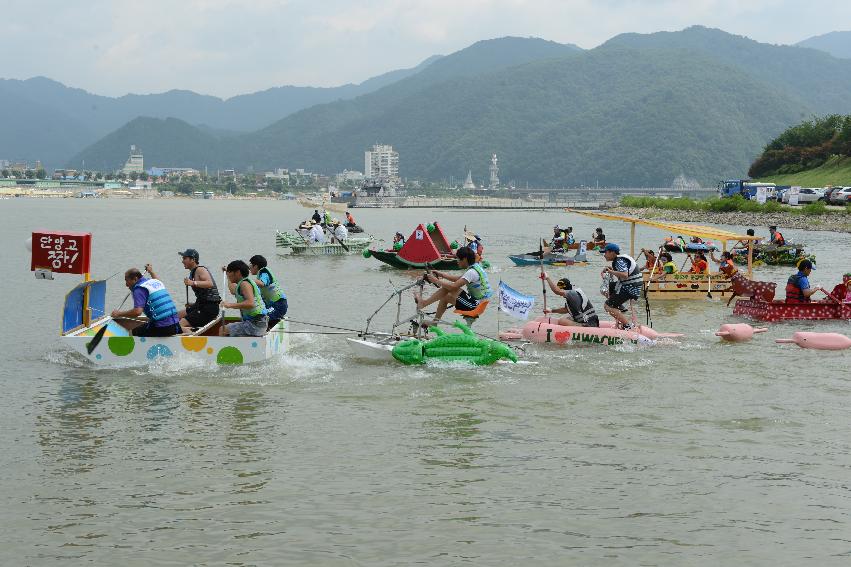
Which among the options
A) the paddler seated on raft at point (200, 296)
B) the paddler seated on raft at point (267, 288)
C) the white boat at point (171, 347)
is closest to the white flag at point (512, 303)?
the paddler seated on raft at point (267, 288)

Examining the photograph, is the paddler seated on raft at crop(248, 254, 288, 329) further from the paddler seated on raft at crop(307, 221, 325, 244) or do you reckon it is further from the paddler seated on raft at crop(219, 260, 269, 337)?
the paddler seated on raft at crop(307, 221, 325, 244)

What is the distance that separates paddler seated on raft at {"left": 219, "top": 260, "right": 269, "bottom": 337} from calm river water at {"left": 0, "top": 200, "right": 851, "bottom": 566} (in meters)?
0.69

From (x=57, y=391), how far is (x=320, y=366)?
14.4 feet

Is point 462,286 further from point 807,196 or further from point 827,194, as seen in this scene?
point 807,196

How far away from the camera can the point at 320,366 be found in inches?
645

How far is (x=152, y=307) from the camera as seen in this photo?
15.5 metres

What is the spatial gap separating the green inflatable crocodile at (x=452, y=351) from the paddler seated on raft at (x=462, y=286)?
0.92m

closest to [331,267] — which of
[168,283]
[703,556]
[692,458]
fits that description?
[168,283]

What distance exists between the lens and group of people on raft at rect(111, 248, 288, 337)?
1548 centimetres

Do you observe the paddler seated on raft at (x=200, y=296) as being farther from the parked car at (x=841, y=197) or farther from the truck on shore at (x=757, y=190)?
the truck on shore at (x=757, y=190)

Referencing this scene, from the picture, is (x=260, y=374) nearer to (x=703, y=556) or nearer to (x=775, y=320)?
(x=703, y=556)

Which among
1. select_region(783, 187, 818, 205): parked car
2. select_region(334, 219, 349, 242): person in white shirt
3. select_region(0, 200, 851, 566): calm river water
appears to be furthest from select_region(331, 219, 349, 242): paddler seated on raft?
select_region(783, 187, 818, 205): parked car

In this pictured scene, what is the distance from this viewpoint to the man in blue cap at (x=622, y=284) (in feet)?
60.5

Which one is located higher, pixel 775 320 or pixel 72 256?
pixel 72 256
